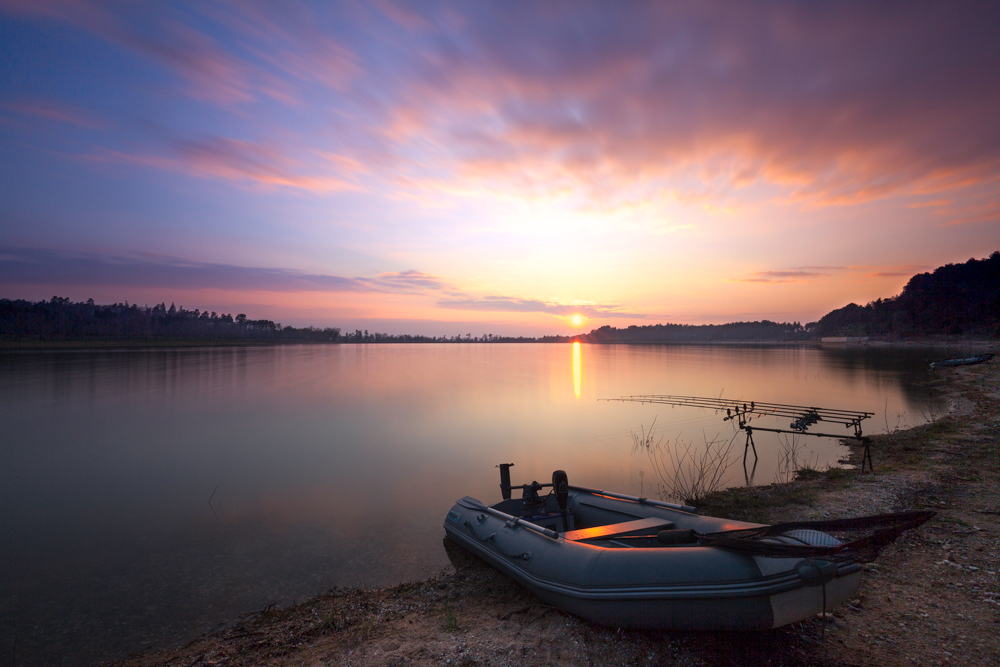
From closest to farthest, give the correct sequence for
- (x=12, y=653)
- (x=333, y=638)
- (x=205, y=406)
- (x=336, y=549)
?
(x=333, y=638) < (x=12, y=653) < (x=336, y=549) < (x=205, y=406)

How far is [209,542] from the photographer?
27.6ft

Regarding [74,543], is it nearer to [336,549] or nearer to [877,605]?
[336,549]

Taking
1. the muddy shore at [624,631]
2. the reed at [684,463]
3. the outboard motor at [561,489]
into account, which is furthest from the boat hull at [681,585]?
the reed at [684,463]

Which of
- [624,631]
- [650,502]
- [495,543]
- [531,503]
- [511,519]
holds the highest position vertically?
[650,502]

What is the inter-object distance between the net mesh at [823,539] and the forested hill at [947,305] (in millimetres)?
111037

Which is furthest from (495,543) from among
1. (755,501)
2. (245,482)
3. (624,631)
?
(245,482)

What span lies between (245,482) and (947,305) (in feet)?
454

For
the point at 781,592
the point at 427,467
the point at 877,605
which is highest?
the point at 781,592

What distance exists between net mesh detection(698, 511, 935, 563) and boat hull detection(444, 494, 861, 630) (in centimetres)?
12

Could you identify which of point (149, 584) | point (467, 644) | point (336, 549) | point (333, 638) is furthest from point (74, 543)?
point (467, 644)

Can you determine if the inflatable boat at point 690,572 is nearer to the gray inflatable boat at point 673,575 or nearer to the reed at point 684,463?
the gray inflatable boat at point 673,575

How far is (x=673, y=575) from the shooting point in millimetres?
4309

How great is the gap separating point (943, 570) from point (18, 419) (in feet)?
101

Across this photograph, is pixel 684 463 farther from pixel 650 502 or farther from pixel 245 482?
pixel 245 482
